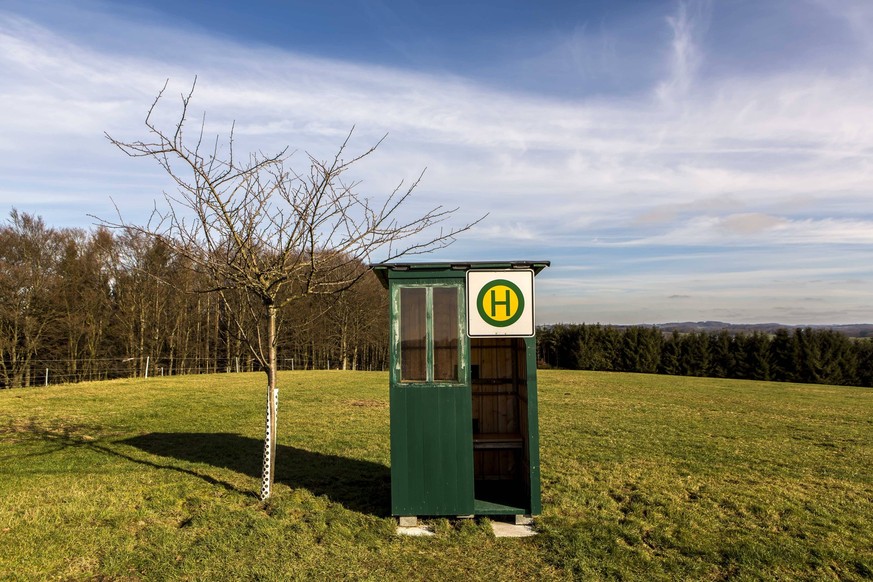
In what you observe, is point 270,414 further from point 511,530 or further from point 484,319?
point 511,530

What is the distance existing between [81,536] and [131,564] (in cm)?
103

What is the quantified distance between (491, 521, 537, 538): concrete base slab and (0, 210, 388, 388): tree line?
16996mm

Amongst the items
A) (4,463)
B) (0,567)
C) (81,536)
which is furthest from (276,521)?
(4,463)

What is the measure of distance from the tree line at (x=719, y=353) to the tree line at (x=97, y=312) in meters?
19.1

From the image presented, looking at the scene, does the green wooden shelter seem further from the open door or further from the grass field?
the open door

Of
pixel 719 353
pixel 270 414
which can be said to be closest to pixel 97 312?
pixel 270 414

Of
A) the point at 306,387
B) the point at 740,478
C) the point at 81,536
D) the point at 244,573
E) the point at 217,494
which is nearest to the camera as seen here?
the point at 244,573

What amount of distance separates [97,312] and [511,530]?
95.7ft

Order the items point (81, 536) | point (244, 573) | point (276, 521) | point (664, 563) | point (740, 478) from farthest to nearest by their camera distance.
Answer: point (740, 478) → point (276, 521) → point (81, 536) → point (664, 563) → point (244, 573)

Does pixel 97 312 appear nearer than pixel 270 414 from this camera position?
No

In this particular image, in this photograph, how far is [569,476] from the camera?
7902 millimetres

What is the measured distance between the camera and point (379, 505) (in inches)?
254

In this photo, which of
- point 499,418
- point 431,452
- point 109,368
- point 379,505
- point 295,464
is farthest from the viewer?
point 109,368

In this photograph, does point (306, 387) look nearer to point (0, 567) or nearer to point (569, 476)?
point (569, 476)
